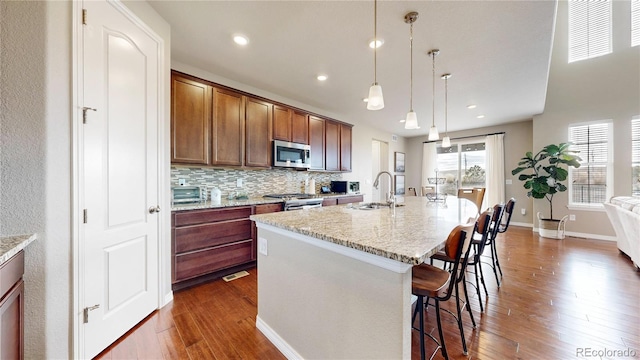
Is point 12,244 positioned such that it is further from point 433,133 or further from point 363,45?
point 433,133

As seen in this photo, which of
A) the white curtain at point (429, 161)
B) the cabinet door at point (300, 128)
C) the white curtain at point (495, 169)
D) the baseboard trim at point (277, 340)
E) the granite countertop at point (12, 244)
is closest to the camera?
the granite countertop at point (12, 244)

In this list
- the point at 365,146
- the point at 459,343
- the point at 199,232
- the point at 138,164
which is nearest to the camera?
the point at 459,343

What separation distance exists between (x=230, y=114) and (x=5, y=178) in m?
2.03

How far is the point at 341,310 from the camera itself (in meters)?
1.17

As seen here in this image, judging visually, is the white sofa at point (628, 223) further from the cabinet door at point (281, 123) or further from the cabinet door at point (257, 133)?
the cabinet door at point (257, 133)

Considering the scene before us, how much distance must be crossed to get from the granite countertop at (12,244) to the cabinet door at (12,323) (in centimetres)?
18

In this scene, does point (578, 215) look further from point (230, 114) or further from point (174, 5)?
point (174, 5)

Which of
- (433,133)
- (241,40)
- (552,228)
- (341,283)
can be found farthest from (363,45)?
(552,228)

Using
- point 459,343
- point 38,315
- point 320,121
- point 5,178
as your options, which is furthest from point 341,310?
point 320,121

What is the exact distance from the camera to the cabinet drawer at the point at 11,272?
0.91 metres

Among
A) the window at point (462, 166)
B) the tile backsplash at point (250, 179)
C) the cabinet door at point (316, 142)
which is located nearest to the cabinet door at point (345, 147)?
the tile backsplash at point (250, 179)

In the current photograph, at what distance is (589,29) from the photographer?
4398 millimetres

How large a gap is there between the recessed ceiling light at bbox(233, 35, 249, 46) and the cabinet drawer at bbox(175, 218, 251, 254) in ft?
6.22

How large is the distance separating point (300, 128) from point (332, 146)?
2.86ft
